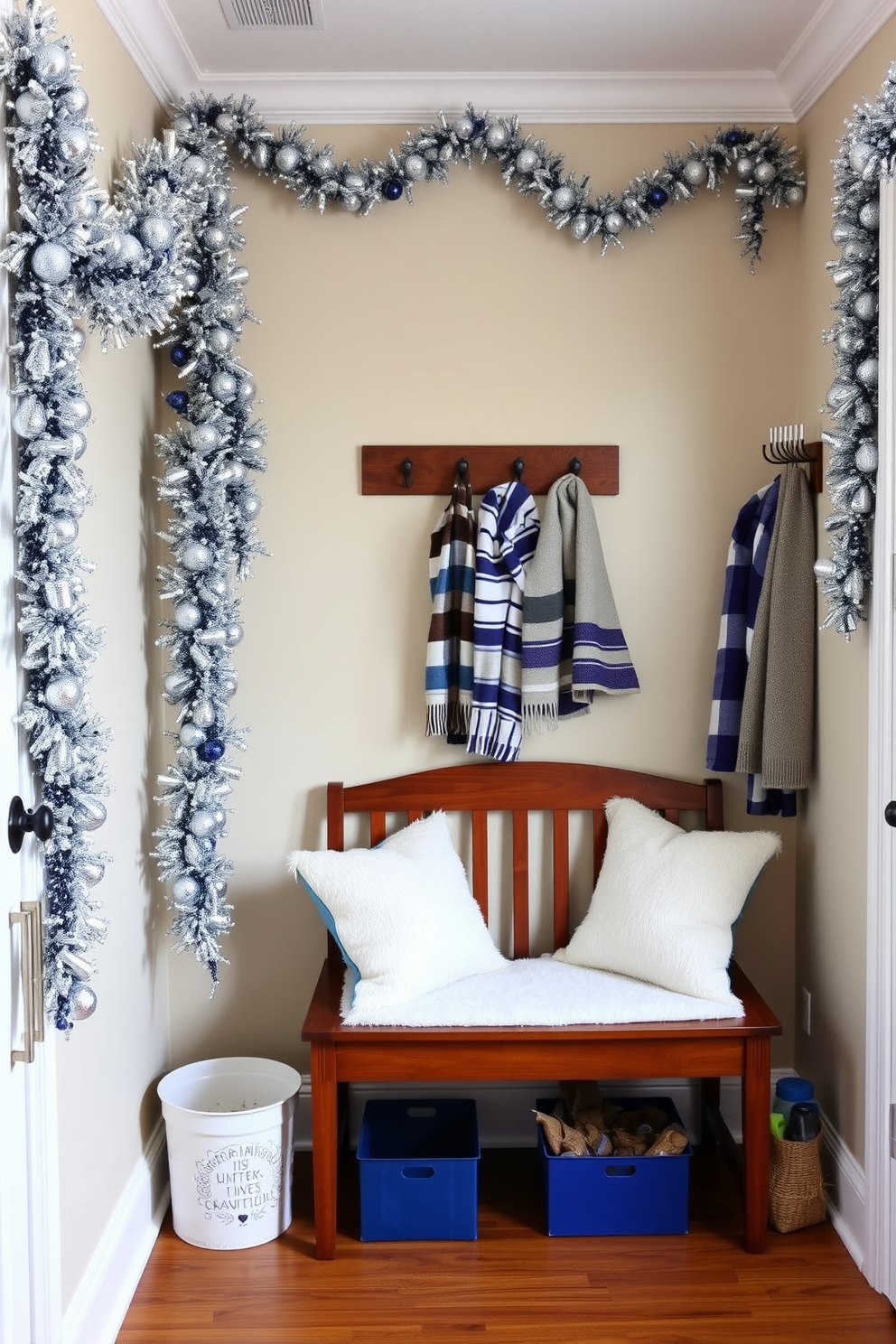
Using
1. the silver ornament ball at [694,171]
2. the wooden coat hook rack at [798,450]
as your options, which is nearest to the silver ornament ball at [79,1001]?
the wooden coat hook rack at [798,450]

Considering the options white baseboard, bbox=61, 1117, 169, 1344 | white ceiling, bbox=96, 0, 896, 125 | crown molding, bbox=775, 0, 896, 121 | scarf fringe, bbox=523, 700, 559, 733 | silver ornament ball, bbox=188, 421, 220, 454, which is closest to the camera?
white baseboard, bbox=61, 1117, 169, 1344

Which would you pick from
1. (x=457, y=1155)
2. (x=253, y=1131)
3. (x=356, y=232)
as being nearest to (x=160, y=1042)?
(x=253, y=1131)

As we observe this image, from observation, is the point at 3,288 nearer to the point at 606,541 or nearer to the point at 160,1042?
the point at 606,541

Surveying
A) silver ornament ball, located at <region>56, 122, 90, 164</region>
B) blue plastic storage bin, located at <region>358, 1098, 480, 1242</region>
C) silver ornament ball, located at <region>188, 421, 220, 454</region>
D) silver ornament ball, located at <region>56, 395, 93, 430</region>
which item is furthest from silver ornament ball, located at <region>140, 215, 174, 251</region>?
blue plastic storage bin, located at <region>358, 1098, 480, 1242</region>

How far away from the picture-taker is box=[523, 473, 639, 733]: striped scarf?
2730 mm

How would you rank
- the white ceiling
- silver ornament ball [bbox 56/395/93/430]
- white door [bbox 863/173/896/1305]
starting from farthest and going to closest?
1. the white ceiling
2. white door [bbox 863/173/896/1305]
3. silver ornament ball [bbox 56/395/93/430]

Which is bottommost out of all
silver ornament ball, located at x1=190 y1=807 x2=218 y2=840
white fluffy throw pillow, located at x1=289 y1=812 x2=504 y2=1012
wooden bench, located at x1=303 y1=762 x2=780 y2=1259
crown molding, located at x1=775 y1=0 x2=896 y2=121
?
wooden bench, located at x1=303 y1=762 x2=780 y2=1259

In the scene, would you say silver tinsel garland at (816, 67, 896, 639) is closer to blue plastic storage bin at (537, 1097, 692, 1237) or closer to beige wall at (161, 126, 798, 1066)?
beige wall at (161, 126, 798, 1066)

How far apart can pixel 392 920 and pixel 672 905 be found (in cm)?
63

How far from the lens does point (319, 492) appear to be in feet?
9.27

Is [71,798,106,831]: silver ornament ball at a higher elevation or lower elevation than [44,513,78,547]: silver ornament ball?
lower

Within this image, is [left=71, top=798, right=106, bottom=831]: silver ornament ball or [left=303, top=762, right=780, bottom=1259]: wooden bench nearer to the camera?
[left=71, top=798, right=106, bottom=831]: silver ornament ball

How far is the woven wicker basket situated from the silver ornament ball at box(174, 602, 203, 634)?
1707 mm

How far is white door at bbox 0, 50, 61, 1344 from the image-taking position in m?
1.59
